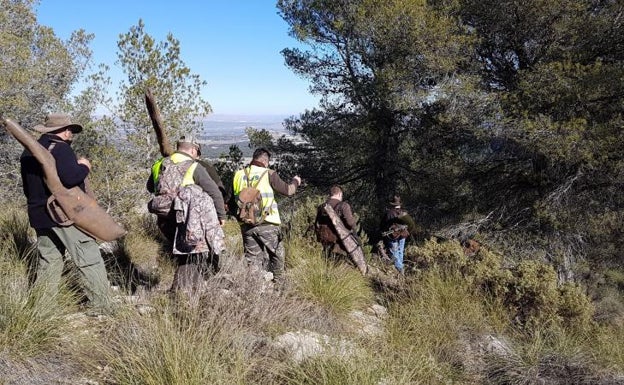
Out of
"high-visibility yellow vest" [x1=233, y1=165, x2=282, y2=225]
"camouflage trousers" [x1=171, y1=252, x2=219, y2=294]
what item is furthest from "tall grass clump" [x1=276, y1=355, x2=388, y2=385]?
"high-visibility yellow vest" [x1=233, y1=165, x2=282, y2=225]

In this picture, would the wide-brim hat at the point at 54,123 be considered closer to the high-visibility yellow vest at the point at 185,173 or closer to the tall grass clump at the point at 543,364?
the high-visibility yellow vest at the point at 185,173

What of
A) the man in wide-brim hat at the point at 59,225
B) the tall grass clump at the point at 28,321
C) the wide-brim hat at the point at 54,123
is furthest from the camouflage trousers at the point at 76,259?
the wide-brim hat at the point at 54,123

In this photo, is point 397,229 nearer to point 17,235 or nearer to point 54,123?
point 17,235

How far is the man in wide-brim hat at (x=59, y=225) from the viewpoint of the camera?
11.2ft

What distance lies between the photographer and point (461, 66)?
33.0 ft

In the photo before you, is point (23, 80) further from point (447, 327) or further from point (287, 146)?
point (447, 327)

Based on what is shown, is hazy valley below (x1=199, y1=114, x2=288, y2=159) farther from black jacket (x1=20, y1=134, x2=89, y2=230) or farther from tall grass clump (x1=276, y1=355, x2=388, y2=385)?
tall grass clump (x1=276, y1=355, x2=388, y2=385)

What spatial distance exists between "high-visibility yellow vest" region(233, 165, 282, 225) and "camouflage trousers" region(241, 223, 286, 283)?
0.11m

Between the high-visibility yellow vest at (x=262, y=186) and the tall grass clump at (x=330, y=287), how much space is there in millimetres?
602

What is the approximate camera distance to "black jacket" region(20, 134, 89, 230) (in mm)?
3402

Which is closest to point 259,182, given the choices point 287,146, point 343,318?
point 343,318

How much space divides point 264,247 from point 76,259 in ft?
6.19

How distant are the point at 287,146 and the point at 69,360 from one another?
36.5ft

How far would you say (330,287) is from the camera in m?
4.61
